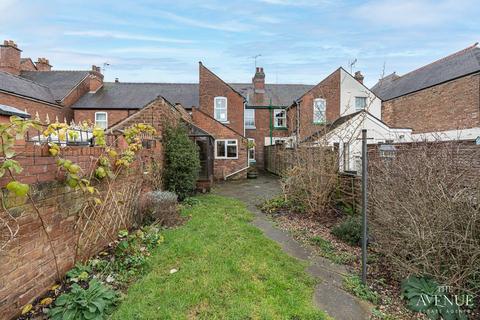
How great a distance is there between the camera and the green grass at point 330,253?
449 centimetres

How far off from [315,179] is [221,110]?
43.6 ft

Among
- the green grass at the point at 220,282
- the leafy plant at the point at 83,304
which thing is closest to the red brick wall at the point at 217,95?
the green grass at the point at 220,282

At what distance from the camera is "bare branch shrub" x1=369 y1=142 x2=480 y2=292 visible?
300 centimetres

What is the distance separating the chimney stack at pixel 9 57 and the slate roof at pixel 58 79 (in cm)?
93

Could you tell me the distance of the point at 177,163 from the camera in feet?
27.1

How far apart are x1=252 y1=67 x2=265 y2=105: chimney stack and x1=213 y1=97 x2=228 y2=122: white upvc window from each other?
13.0 feet

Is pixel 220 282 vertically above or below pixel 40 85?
below

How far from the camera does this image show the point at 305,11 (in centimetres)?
923

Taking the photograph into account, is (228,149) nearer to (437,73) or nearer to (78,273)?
(78,273)

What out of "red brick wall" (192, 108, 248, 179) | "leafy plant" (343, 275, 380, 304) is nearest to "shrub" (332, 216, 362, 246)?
"leafy plant" (343, 275, 380, 304)

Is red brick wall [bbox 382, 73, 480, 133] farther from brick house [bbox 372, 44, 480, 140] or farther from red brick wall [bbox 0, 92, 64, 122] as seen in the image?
red brick wall [bbox 0, 92, 64, 122]

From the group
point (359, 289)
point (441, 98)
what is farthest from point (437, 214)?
point (441, 98)

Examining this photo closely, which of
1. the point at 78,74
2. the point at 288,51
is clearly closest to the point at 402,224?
the point at 288,51

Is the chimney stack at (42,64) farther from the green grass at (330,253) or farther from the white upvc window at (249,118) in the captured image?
the green grass at (330,253)
